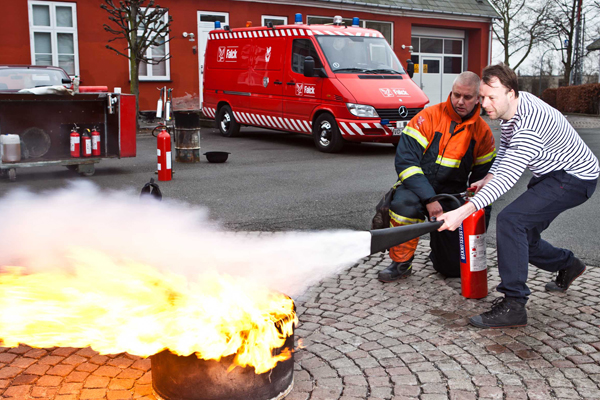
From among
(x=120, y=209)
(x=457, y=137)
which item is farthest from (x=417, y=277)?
(x=120, y=209)

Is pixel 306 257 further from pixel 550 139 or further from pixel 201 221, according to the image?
pixel 201 221

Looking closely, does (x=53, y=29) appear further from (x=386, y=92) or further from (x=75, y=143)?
(x=386, y=92)

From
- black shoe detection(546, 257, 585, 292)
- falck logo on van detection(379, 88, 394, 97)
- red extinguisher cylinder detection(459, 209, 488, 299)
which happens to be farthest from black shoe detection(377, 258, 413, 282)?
falck logo on van detection(379, 88, 394, 97)

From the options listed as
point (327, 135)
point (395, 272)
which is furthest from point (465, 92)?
point (327, 135)

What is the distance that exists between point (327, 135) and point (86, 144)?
5205 mm

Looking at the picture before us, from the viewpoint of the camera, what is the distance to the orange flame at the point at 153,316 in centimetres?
295

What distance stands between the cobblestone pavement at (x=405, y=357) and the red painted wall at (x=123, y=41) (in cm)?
1742

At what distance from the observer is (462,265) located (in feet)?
15.4

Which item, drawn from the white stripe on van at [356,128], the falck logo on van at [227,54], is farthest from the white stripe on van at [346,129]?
the falck logo on van at [227,54]

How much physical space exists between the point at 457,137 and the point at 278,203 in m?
3.69

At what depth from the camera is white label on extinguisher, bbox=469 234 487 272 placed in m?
4.63

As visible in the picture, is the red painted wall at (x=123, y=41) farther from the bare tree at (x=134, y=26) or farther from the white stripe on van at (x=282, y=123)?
the white stripe on van at (x=282, y=123)

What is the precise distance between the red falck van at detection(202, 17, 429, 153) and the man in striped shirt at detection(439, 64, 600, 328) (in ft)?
28.2

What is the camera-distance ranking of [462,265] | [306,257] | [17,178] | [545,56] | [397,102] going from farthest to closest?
[545,56] < [397,102] < [17,178] < [462,265] < [306,257]
